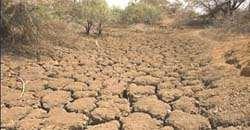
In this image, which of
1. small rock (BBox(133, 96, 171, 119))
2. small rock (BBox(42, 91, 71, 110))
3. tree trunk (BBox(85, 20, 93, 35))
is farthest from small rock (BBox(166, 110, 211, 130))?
tree trunk (BBox(85, 20, 93, 35))

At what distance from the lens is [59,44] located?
6.71 meters

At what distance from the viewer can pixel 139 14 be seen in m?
13.6

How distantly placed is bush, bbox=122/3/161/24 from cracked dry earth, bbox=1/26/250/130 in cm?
663

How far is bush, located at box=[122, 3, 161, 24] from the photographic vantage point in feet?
43.8

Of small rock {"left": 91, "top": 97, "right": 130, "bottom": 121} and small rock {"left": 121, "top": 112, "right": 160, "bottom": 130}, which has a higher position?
small rock {"left": 91, "top": 97, "right": 130, "bottom": 121}

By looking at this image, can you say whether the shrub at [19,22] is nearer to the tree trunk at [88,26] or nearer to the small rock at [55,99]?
the small rock at [55,99]

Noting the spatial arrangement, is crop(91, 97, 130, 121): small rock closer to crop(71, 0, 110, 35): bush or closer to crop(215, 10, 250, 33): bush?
crop(71, 0, 110, 35): bush

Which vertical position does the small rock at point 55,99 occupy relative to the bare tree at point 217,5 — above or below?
below

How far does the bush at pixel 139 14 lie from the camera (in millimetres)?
13344

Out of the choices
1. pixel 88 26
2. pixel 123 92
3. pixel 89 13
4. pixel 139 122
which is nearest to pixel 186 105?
pixel 139 122

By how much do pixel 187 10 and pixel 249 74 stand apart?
32.2 feet

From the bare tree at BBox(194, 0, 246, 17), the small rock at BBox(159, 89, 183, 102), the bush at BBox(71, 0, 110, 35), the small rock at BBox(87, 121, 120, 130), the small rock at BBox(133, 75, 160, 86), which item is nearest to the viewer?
the small rock at BBox(87, 121, 120, 130)

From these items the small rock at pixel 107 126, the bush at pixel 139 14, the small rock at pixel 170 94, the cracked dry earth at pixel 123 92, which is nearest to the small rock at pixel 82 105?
the cracked dry earth at pixel 123 92

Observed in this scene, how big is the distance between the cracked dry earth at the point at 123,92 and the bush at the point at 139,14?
6.63 m
